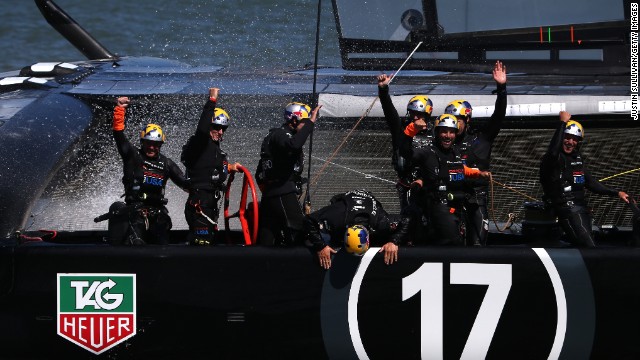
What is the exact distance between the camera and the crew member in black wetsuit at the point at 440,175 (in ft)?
29.7

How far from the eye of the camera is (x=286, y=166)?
930 cm

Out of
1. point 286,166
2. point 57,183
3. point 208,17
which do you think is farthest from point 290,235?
point 208,17

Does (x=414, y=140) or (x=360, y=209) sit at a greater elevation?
(x=414, y=140)

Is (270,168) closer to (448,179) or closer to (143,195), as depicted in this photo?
(143,195)

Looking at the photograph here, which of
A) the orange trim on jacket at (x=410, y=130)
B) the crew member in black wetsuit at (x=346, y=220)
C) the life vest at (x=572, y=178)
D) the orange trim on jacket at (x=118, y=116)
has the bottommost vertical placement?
the crew member in black wetsuit at (x=346, y=220)

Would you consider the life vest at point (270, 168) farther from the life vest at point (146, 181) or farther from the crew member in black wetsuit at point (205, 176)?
the life vest at point (146, 181)

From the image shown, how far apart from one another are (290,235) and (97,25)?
16102 mm

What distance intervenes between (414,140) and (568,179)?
1.16 m

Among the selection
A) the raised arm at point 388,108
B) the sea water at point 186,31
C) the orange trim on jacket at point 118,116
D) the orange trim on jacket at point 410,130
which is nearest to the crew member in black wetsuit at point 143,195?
the orange trim on jacket at point 118,116

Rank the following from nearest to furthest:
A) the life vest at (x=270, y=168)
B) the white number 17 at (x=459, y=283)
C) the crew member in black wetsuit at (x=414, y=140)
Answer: the white number 17 at (x=459, y=283) → the crew member in black wetsuit at (x=414, y=140) → the life vest at (x=270, y=168)

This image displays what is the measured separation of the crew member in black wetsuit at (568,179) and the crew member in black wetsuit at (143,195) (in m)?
2.79

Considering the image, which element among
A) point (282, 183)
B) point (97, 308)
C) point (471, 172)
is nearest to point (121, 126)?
point (282, 183)

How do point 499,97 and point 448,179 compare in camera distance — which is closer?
point 448,179

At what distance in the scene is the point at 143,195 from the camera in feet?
31.4
